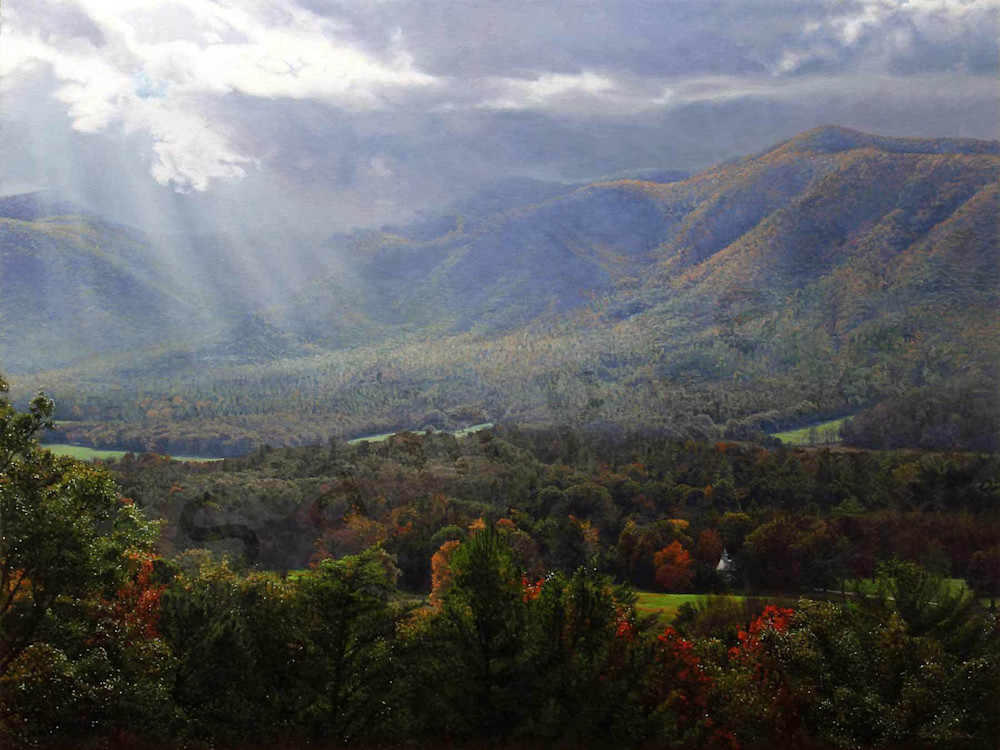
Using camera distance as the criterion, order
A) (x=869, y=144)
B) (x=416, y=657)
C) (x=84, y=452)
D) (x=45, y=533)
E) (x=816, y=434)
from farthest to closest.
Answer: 1. (x=869, y=144)
2. (x=816, y=434)
3. (x=84, y=452)
4. (x=416, y=657)
5. (x=45, y=533)

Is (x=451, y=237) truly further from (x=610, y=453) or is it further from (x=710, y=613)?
(x=710, y=613)

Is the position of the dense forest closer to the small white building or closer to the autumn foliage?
the autumn foliage

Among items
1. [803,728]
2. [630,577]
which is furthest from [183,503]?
[803,728]

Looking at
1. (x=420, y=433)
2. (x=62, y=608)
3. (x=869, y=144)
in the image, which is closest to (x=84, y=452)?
(x=420, y=433)

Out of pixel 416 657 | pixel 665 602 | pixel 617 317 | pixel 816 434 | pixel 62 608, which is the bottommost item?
pixel 665 602

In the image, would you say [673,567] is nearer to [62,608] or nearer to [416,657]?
[416,657]

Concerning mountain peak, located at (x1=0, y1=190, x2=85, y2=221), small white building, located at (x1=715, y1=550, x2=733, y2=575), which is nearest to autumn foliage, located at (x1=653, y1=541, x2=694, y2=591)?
small white building, located at (x1=715, y1=550, x2=733, y2=575)

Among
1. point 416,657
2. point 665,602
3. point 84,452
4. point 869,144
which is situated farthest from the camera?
point 869,144
